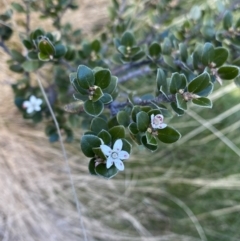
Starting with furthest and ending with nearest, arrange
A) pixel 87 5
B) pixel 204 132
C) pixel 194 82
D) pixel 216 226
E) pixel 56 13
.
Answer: pixel 87 5 → pixel 204 132 → pixel 216 226 → pixel 56 13 → pixel 194 82

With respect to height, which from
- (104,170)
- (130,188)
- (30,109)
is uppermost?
(104,170)

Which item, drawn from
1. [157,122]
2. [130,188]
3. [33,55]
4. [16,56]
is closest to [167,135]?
[157,122]

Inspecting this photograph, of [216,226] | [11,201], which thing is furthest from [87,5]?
[216,226]

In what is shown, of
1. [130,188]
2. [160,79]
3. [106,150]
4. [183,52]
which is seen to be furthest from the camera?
[130,188]

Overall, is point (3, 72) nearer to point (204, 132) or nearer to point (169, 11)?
point (169, 11)

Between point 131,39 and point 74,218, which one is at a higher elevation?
point 131,39

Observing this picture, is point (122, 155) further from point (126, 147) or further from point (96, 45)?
point (96, 45)

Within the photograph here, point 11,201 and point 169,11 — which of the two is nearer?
point 169,11

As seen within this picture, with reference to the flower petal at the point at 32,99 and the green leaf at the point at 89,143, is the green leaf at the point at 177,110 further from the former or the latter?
the flower petal at the point at 32,99
